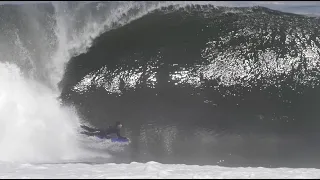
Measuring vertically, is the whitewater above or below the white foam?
above

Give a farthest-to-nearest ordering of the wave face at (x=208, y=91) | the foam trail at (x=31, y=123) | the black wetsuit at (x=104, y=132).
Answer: the black wetsuit at (x=104, y=132), the wave face at (x=208, y=91), the foam trail at (x=31, y=123)

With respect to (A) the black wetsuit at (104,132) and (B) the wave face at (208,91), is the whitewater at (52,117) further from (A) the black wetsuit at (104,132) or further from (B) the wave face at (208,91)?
(B) the wave face at (208,91)

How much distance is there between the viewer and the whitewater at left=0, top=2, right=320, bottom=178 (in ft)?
21.4

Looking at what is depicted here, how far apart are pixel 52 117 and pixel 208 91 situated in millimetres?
2675

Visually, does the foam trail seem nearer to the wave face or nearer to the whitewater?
the whitewater

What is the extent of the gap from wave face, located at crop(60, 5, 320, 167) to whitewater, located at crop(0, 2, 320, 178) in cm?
36

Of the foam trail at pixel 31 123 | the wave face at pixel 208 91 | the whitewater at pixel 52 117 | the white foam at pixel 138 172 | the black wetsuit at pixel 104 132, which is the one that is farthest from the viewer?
the black wetsuit at pixel 104 132

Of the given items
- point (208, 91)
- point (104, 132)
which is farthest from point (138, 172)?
point (208, 91)

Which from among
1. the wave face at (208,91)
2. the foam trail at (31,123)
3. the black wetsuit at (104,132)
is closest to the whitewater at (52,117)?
the foam trail at (31,123)

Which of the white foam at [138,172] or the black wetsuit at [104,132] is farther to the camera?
the black wetsuit at [104,132]

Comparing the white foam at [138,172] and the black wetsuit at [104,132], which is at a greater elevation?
the black wetsuit at [104,132]

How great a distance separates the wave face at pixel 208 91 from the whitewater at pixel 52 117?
0.36 meters

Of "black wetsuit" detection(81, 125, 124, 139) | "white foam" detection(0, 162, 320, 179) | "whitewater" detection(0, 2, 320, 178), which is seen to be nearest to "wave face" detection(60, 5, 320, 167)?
"black wetsuit" detection(81, 125, 124, 139)

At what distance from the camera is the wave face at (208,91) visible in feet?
26.6
